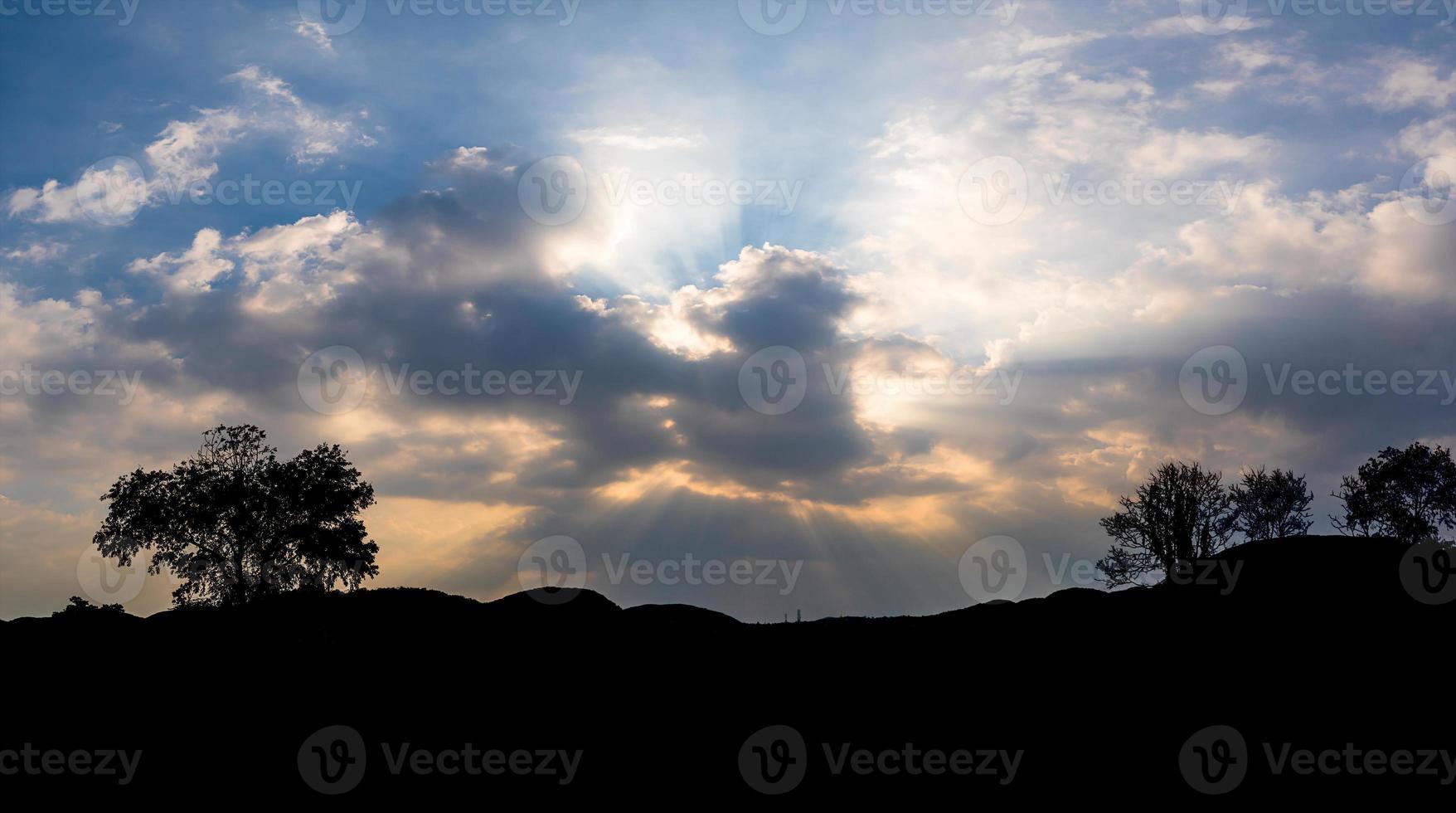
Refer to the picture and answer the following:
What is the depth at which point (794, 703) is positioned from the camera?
26109mm

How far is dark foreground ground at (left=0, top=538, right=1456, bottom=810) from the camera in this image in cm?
2172

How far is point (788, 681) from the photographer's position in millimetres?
27656

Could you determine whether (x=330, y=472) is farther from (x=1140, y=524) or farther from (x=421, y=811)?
(x=1140, y=524)

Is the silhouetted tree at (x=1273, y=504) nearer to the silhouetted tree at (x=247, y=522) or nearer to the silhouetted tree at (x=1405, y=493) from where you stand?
the silhouetted tree at (x=1405, y=493)

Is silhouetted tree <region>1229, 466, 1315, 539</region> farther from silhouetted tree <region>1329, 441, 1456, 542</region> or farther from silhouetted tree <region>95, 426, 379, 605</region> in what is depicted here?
silhouetted tree <region>95, 426, 379, 605</region>

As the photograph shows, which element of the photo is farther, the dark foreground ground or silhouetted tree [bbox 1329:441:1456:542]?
silhouetted tree [bbox 1329:441:1456:542]

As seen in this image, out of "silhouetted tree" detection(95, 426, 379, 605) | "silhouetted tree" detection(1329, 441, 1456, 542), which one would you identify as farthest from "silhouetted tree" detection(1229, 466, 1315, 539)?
"silhouetted tree" detection(95, 426, 379, 605)

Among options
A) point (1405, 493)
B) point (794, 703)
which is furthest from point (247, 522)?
point (1405, 493)

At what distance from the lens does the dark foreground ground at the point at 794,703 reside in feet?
71.3

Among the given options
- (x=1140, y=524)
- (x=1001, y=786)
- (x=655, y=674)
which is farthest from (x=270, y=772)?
(x=1140, y=524)

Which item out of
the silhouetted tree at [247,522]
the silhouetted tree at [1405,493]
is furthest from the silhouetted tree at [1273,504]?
the silhouetted tree at [247,522]

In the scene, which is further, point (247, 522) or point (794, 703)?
point (247, 522)

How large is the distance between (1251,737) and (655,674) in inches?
677

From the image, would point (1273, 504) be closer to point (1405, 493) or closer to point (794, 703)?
point (1405, 493)
